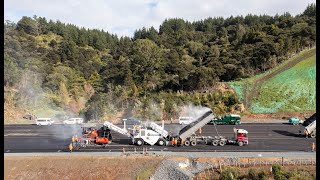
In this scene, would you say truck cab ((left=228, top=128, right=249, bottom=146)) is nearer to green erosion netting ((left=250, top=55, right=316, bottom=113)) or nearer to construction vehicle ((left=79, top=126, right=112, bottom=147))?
construction vehicle ((left=79, top=126, right=112, bottom=147))

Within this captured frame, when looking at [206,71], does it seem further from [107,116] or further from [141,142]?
[141,142]

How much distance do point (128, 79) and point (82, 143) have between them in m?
35.8

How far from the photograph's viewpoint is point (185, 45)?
94062mm

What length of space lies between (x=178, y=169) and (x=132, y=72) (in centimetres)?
4618

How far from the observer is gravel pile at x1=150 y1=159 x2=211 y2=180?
23717 millimetres

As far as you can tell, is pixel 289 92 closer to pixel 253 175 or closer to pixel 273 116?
pixel 273 116

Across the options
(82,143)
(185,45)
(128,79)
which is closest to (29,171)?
(82,143)

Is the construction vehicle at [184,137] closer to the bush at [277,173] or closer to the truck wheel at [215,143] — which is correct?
the truck wheel at [215,143]

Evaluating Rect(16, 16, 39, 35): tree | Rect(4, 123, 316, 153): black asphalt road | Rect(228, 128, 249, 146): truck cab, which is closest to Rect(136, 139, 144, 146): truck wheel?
Rect(4, 123, 316, 153): black asphalt road

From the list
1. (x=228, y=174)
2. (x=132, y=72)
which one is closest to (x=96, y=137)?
(x=228, y=174)

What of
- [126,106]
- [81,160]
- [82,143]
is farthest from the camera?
[126,106]

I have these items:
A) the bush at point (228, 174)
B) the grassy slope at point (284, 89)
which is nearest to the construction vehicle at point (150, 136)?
the bush at point (228, 174)

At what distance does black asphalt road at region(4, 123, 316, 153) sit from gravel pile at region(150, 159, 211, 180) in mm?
3330

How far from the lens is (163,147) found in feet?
96.0
